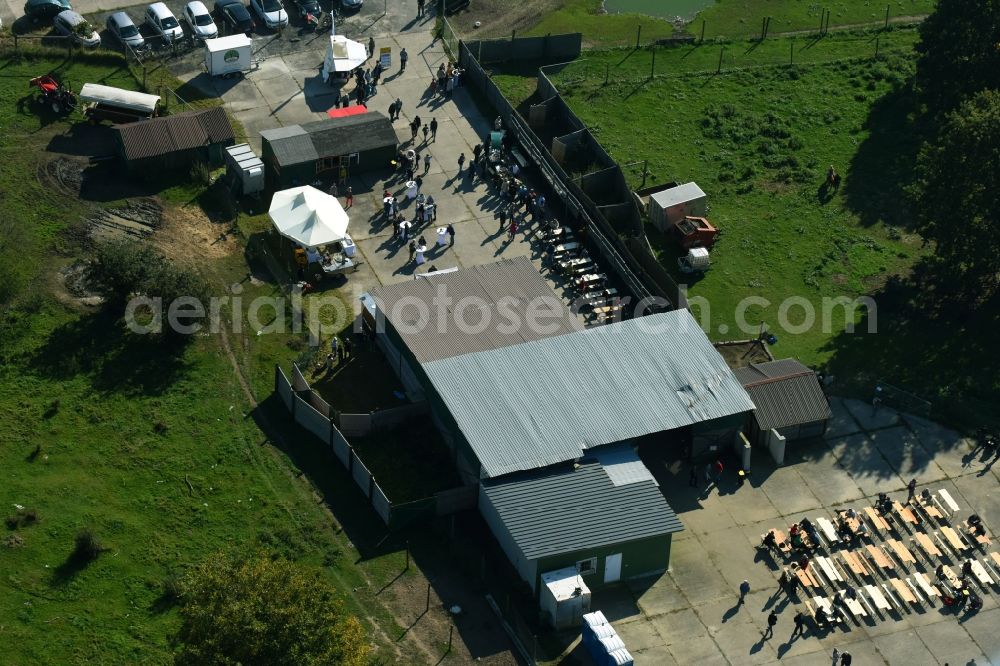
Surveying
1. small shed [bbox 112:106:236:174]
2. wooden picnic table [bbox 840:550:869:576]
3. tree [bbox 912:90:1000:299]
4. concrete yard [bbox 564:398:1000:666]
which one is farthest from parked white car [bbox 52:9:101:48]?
wooden picnic table [bbox 840:550:869:576]

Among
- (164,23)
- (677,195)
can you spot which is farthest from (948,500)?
(164,23)

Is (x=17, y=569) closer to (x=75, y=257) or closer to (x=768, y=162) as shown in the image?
(x=75, y=257)

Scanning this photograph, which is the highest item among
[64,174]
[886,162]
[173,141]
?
[886,162]

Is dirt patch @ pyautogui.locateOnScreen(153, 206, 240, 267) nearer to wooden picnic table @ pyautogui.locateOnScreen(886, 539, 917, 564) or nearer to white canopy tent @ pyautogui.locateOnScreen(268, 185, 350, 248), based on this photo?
white canopy tent @ pyautogui.locateOnScreen(268, 185, 350, 248)

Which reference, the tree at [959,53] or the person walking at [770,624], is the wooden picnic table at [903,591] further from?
the tree at [959,53]

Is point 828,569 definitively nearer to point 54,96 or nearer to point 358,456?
point 358,456
